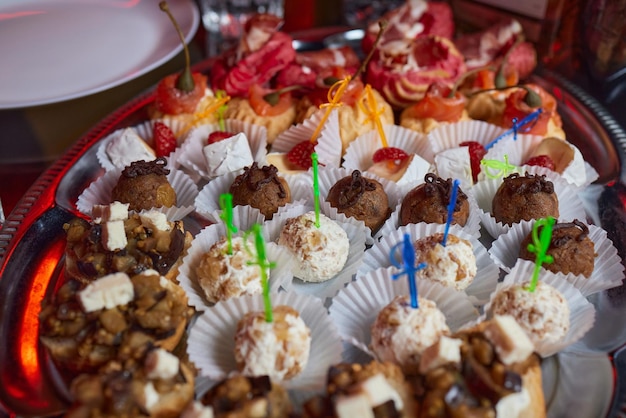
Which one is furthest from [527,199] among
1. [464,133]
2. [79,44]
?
[79,44]

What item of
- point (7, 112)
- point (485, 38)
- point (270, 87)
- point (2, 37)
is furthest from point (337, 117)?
point (2, 37)

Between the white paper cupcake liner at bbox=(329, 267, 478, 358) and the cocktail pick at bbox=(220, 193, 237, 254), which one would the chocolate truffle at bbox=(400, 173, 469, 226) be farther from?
the cocktail pick at bbox=(220, 193, 237, 254)

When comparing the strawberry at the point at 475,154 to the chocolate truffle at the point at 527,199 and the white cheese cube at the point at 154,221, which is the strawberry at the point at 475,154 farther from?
the white cheese cube at the point at 154,221

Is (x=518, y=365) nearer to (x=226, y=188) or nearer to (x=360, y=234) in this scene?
(x=360, y=234)

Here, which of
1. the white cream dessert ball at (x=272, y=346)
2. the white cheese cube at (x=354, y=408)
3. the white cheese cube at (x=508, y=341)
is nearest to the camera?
the white cheese cube at (x=354, y=408)

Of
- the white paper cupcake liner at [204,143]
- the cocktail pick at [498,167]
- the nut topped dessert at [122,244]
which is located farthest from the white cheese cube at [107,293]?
the cocktail pick at [498,167]

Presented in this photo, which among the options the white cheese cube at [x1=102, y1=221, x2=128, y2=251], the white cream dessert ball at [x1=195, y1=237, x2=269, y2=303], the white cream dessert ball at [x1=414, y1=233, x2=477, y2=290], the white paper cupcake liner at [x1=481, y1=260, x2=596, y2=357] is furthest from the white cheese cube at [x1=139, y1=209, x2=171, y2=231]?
the white paper cupcake liner at [x1=481, y1=260, x2=596, y2=357]
